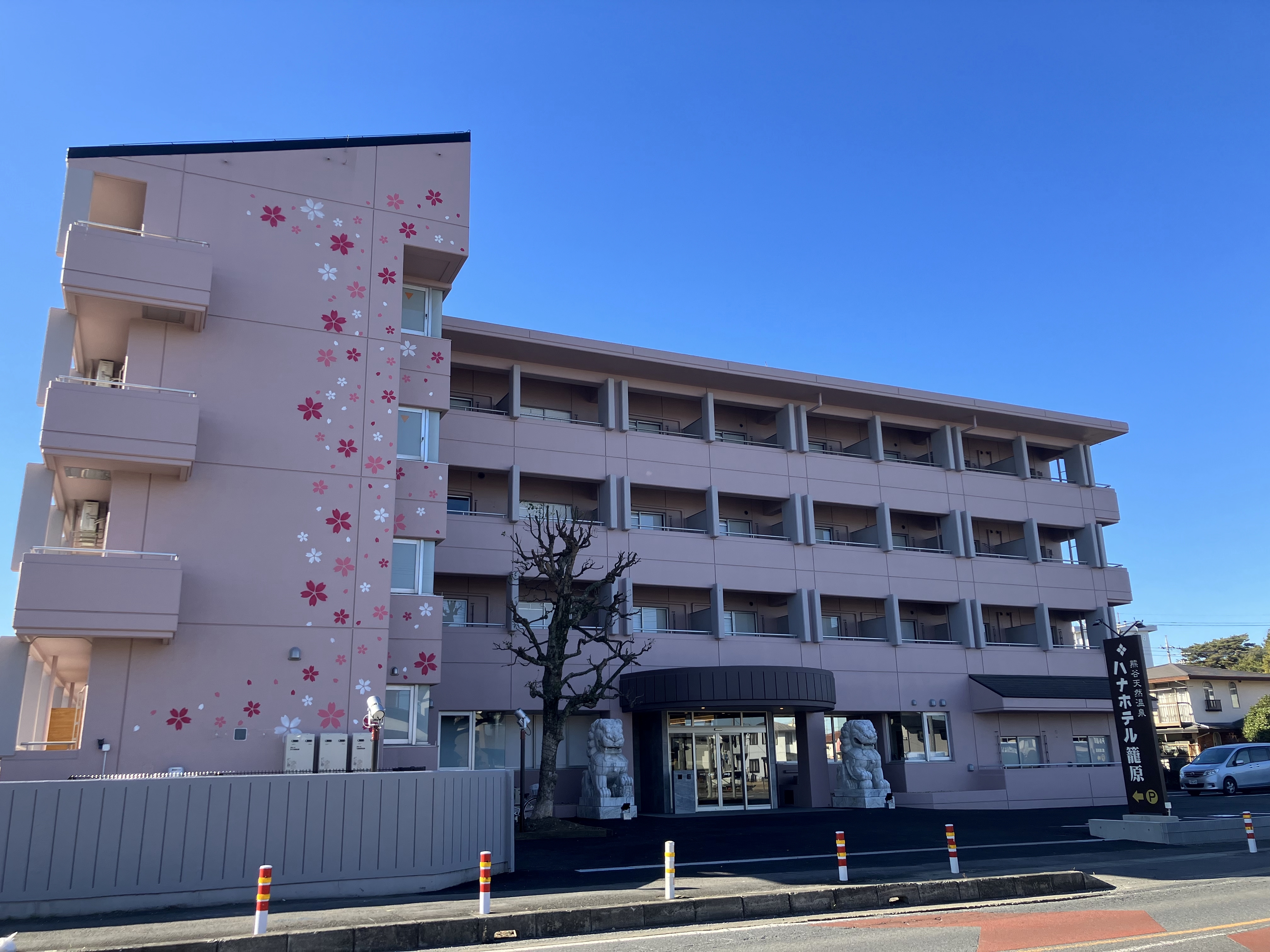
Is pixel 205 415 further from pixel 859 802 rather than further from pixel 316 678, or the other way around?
pixel 859 802

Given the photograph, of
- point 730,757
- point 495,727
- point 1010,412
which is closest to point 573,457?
point 495,727

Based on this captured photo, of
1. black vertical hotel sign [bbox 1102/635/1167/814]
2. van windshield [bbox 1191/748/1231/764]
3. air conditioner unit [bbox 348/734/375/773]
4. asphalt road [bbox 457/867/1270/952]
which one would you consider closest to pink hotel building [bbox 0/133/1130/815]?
air conditioner unit [bbox 348/734/375/773]

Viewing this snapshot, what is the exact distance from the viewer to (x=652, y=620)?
106 feet

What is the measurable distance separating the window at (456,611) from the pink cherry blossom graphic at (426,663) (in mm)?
5808

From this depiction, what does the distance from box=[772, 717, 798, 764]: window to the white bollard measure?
20290 millimetres

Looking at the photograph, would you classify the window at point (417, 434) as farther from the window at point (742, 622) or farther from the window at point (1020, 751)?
the window at point (1020, 751)

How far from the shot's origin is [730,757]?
30.8 m

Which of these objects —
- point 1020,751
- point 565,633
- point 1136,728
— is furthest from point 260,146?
point 1020,751

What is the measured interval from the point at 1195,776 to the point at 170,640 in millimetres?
33560

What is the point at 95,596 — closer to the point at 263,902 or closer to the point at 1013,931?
the point at 263,902

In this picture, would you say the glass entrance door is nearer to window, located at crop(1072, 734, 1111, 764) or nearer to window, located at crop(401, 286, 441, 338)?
window, located at crop(1072, 734, 1111, 764)

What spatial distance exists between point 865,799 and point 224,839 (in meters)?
21.2

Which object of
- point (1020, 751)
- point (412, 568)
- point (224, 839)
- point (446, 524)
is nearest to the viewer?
point (224, 839)

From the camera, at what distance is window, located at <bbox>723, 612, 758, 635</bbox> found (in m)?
34.0
